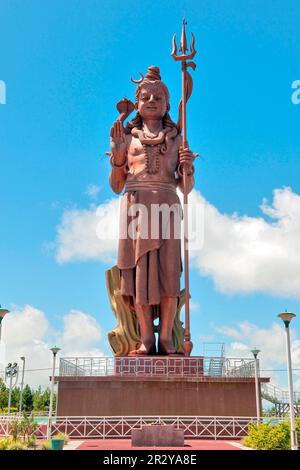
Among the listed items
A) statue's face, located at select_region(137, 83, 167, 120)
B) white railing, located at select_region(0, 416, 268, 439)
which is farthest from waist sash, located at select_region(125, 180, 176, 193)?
white railing, located at select_region(0, 416, 268, 439)

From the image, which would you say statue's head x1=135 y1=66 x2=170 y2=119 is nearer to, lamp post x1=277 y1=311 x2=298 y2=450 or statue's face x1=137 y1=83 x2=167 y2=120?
statue's face x1=137 y1=83 x2=167 y2=120

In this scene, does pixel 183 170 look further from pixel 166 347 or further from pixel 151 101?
pixel 166 347

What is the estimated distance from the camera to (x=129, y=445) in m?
8.84

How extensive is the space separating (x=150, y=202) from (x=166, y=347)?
309cm

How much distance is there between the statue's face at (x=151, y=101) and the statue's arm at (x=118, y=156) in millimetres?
640

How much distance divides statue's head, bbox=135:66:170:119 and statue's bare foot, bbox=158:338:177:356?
16.4 ft

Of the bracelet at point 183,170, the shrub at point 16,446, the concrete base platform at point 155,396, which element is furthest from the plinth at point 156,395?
the bracelet at point 183,170

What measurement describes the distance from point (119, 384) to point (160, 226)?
11.2ft

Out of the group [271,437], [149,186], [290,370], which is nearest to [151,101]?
[149,186]
